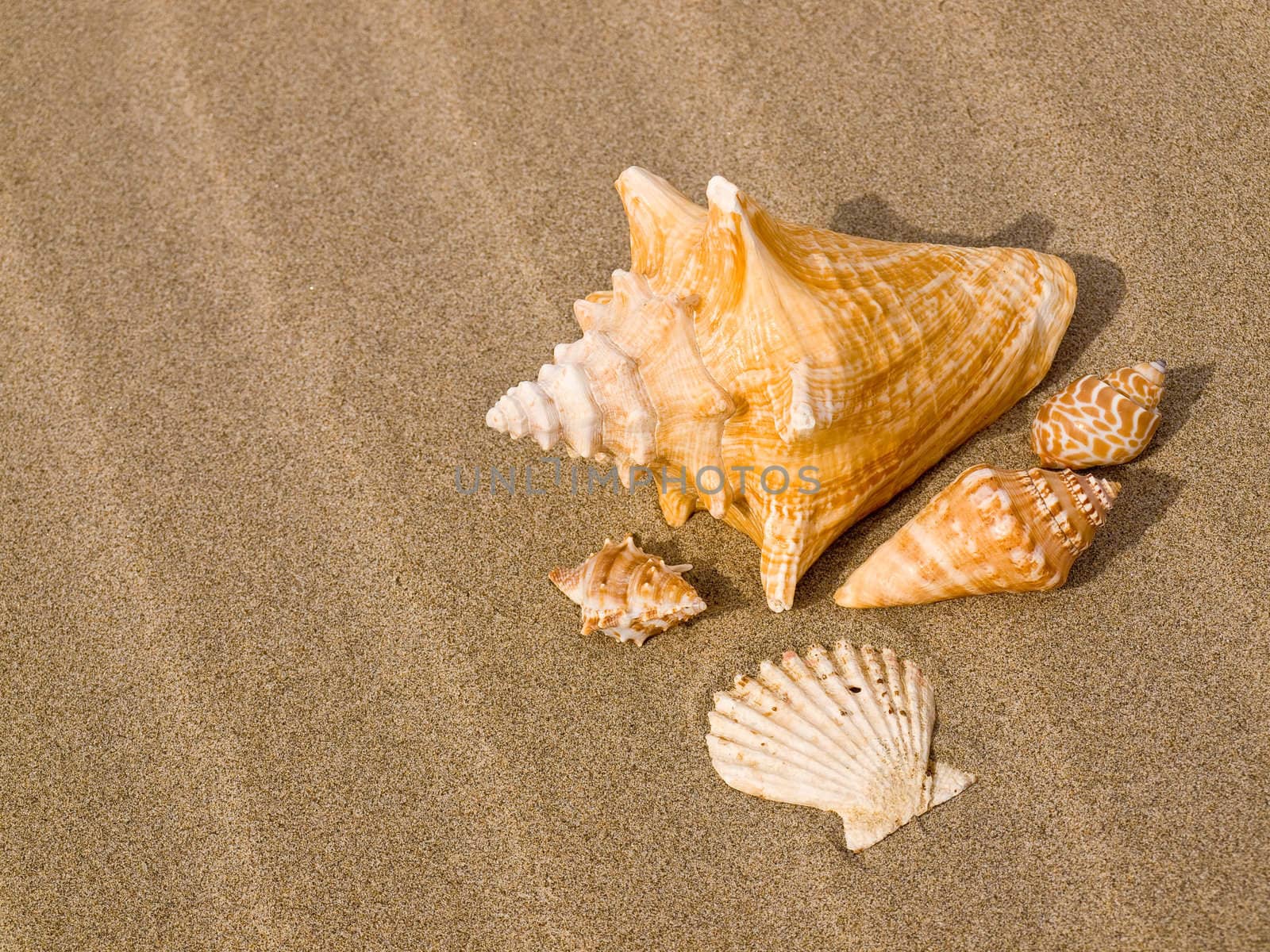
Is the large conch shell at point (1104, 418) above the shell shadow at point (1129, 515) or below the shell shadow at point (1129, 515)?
above

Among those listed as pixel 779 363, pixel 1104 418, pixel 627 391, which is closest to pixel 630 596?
pixel 627 391

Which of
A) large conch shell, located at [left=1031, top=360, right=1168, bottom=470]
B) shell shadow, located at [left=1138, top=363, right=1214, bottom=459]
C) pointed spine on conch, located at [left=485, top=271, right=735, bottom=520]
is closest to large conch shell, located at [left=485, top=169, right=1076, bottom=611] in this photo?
pointed spine on conch, located at [left=485, top=271, right=735, bottom=520]

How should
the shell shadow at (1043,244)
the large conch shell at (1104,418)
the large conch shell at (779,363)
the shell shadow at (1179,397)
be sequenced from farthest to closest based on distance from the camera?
the shell shadow at (1043,244) < the shell shadow at (1179,397) < the large conch shell at (1104,418) < the large conch shell at (779,363)

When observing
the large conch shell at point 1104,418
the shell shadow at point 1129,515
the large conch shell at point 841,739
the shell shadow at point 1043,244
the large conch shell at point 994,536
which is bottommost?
the large conch shell at point 841,739

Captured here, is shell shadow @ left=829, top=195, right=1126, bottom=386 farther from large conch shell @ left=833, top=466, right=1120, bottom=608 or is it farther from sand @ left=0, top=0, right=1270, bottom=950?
large conch shell @ left=833, top=466, right=1120, bottom=608

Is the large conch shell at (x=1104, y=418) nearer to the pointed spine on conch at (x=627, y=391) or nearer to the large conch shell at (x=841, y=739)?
the large conch shell at (x=841, y=739)

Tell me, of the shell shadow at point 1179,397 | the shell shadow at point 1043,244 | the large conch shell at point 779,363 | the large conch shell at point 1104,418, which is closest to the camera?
the large conch shell at point 779,363

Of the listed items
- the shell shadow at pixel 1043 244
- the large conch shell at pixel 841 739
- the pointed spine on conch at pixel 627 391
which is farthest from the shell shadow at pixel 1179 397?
the pointed spine on conch at pixel 627 391

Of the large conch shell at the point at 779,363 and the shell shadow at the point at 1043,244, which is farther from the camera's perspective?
the shell shadow at the point at 1043,244
